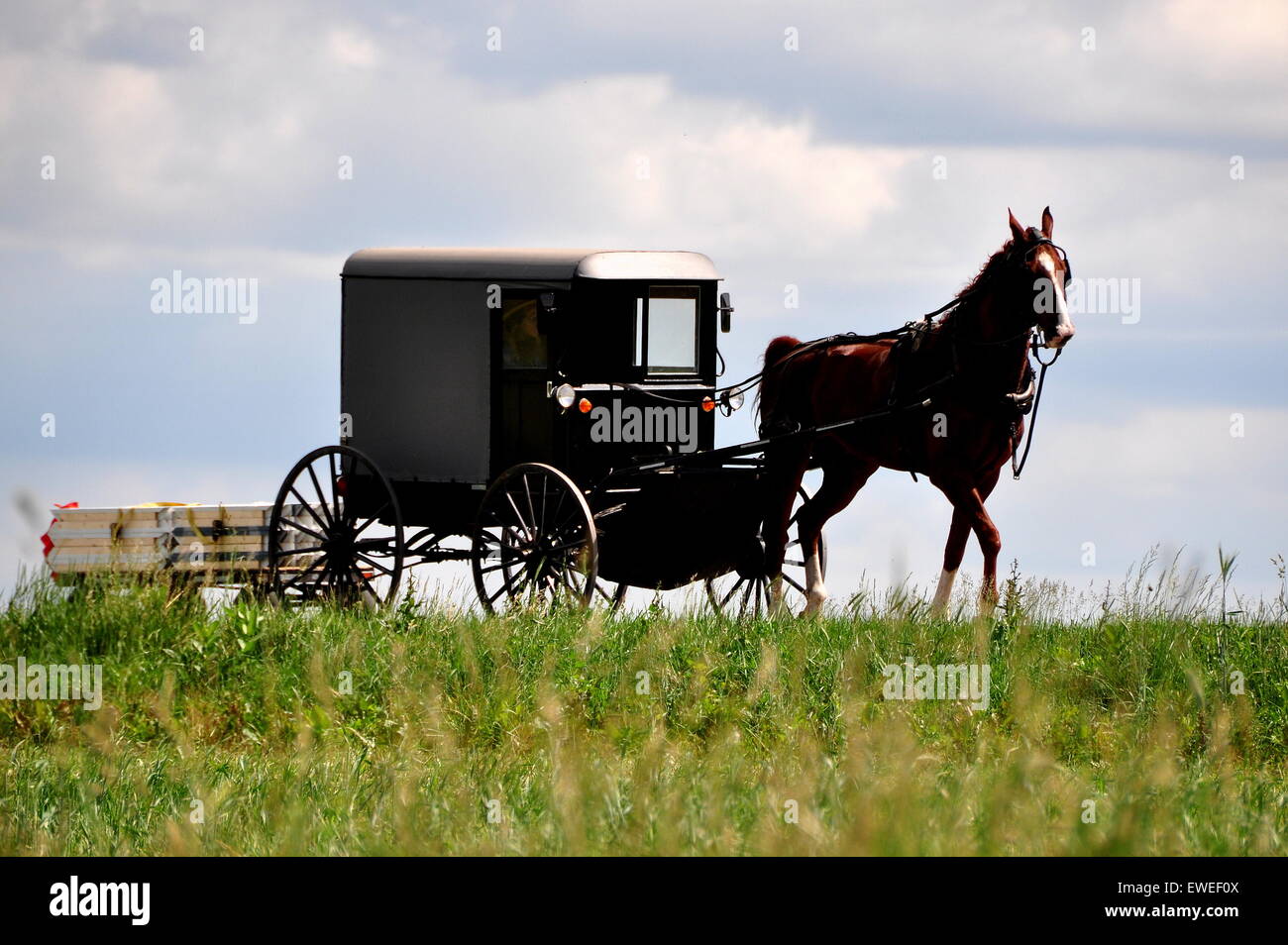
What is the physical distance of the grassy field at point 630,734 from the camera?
4.73m

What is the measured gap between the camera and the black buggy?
10477 millimetres

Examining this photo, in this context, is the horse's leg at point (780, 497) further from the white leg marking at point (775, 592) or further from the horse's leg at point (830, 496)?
the horse's leg at point (830, 496)

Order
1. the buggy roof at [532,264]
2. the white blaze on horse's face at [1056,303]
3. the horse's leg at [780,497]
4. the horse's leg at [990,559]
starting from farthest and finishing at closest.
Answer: the horse's leg at [780,497]
the buggy roof at [532,264]
the horse's leg at [990,559]
the white blaze on horse's face at [1056,303]

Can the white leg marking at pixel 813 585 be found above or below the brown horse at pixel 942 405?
below

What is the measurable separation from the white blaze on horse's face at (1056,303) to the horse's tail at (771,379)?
298cm

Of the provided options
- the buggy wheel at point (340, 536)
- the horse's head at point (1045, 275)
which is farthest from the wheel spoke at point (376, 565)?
the horse's head at point (1045, 275)

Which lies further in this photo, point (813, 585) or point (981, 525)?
point (813, 585)

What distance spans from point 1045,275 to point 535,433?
3.94 m

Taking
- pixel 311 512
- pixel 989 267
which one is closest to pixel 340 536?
pixel 311 512

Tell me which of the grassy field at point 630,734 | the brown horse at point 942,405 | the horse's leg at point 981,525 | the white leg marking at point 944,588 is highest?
the brown horse at point 942,405

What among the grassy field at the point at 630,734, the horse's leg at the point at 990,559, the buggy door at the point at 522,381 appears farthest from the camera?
the buggy door at the point at 522,381

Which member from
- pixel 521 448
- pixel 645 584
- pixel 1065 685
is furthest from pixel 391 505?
pixel 1065 685

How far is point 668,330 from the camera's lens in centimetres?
1099

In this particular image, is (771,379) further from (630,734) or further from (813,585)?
(630,734)
